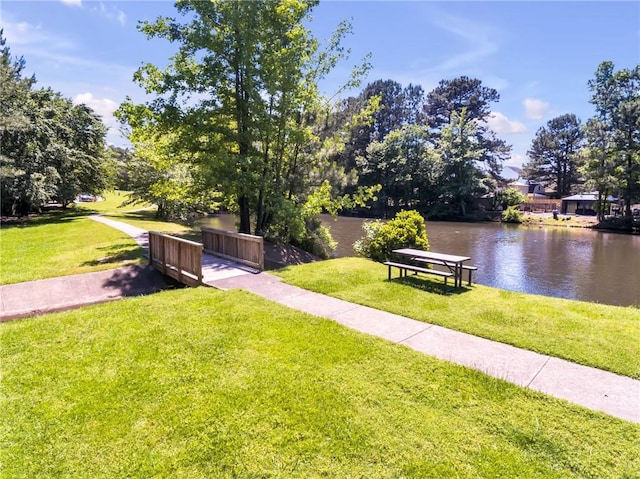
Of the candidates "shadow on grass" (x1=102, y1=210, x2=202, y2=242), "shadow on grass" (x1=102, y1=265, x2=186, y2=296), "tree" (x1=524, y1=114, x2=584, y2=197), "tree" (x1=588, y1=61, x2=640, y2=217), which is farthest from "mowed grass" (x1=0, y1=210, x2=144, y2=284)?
"tree" (x1=524, y1=114, x2=584, y2=197)

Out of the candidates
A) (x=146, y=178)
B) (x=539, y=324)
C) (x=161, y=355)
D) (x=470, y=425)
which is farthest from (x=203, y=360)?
(x=146, y=178)

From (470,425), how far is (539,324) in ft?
10.1

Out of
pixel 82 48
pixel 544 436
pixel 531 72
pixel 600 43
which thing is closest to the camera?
pixel 544 436

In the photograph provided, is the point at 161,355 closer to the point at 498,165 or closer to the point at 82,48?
the point at 82,48

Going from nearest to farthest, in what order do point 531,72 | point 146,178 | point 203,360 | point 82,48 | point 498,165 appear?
point 203,360 < point 82,48 < point 531,72 < point 146,178 < point 498,165

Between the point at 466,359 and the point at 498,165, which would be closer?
the point at 466,359

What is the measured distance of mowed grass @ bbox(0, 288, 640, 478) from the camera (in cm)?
260

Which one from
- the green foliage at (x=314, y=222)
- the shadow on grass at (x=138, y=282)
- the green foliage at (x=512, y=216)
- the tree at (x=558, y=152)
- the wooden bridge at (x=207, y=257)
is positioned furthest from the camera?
the tree at (x=558, y=152)

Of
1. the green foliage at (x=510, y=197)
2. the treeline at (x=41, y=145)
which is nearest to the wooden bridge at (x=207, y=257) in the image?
the treeline at (x=41, y=145)

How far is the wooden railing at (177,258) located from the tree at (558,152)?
55.0 m

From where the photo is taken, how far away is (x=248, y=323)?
5.21 meters

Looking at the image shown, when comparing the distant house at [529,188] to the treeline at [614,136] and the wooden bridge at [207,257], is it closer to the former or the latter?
the treeline at [614,136]

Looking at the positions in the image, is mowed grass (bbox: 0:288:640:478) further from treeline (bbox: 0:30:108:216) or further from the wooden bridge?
treeline (bbox: 0:30:108:216)

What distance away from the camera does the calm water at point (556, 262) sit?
36.2 ft
